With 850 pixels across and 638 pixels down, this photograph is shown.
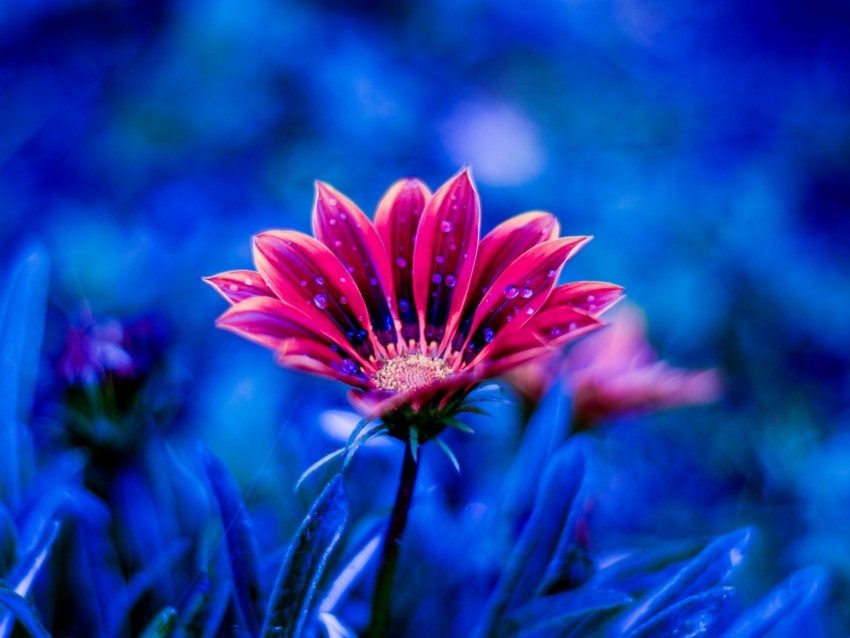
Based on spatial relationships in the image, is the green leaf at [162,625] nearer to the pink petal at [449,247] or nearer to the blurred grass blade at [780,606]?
the pink petal at [449,247]

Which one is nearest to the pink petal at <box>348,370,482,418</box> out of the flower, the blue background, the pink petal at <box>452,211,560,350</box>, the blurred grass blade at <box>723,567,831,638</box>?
the flower

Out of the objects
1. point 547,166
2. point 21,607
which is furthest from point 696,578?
point 547,166

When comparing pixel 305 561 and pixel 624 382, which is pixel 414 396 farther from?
pixel 624 382

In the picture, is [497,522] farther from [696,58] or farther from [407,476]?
[696,58]

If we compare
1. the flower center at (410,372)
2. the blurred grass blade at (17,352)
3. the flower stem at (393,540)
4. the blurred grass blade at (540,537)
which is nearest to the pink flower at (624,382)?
the blurred grass blade at (540,537)

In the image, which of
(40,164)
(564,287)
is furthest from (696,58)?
(564,287)

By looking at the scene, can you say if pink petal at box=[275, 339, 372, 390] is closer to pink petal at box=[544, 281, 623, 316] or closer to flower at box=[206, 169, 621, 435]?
flower at box=[206, 169, 621, 435]
